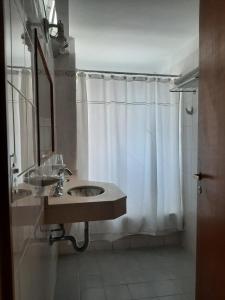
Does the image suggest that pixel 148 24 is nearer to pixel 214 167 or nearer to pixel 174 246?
pixel 214 167

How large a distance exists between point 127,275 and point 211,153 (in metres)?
1.50

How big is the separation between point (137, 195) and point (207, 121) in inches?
61.8

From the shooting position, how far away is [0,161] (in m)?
0.54

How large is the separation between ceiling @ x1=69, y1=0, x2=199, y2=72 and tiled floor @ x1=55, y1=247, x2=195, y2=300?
6.93ft

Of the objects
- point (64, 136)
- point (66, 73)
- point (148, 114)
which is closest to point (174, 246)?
point (148, 114)

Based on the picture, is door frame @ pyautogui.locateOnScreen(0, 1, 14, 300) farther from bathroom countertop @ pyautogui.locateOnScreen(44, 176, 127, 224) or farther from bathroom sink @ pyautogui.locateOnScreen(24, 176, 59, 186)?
bathroom countertop @ pyautogui.locateOnScreen(44, 176, 127, 224)

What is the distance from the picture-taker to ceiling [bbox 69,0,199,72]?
1874 millimetres

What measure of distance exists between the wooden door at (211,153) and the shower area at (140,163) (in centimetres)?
107

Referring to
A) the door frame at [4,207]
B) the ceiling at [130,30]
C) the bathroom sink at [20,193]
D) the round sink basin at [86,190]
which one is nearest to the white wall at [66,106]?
the ceiling at [130,30]

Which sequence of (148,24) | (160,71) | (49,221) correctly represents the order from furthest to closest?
(160,71), (148,24), (49,221)

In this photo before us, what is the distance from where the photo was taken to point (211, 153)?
142 cm

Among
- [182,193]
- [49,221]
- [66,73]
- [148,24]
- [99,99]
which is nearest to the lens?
[49,221]

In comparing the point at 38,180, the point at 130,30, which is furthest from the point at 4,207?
the point at 130,30

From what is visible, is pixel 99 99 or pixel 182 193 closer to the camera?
pixel 99 99
